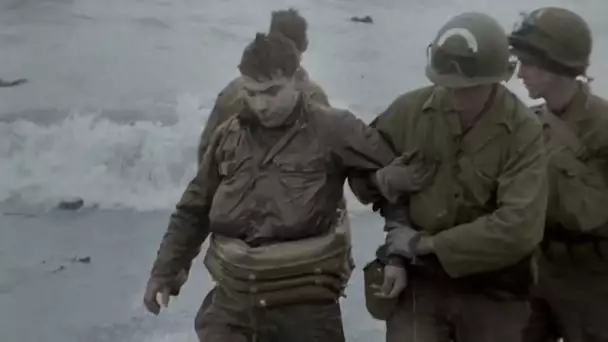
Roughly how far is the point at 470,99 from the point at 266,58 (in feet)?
1.23

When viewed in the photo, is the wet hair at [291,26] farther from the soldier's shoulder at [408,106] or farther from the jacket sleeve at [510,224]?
the jacket sleeve at [510,224]

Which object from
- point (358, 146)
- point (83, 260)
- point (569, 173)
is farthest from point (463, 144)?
point (83, 260)

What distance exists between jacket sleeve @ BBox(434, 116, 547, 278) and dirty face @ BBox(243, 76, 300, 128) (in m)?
0.36

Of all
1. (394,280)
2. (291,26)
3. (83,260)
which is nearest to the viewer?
(394,280)

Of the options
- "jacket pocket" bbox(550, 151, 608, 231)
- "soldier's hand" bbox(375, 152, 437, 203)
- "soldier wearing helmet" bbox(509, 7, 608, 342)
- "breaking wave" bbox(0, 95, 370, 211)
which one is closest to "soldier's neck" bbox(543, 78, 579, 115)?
"soldier wearing helmet" bbox(509, 7, 608, 342)

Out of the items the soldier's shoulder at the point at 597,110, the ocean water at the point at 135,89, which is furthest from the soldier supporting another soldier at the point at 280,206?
the ocean water at the point at 135,89

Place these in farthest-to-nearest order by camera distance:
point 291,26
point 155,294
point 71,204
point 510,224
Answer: point 71,204 → point 291,26 → point 155,294 → point 510,224

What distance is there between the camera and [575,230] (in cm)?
205

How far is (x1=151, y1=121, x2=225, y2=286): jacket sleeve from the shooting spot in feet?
6.48

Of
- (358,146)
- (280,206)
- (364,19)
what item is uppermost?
(358,146)

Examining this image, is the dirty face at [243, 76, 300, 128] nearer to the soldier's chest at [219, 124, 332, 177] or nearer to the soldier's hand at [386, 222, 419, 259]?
the soldier's chest at [219, 124, 332, 177]

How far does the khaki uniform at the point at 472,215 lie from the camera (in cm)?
178

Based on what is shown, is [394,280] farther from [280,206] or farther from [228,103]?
[228,103]

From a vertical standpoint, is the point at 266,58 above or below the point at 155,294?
above
